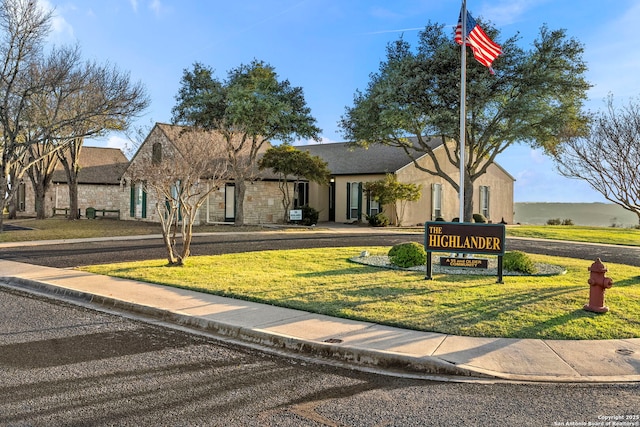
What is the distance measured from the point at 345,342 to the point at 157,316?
11.0 feet

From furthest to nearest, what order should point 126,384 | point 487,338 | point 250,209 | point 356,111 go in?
1. point 250,209
2. point 356,111
3. point 487,338
4. point 126,384

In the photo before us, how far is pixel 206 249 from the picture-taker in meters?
17.4

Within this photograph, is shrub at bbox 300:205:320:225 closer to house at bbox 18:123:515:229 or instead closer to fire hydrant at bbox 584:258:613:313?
house at bbox 18:123:515:229

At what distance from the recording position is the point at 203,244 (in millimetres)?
19109

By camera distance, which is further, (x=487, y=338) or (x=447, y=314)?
(x=447, y=314)

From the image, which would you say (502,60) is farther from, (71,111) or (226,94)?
(71,111)

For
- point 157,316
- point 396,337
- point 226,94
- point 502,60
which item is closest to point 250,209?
point 226,94

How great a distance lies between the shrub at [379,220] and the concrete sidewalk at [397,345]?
71.5 feet

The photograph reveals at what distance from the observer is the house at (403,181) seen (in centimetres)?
3241

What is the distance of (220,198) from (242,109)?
22.6 feet

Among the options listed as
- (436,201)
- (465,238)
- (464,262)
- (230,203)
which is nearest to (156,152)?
(230,203)

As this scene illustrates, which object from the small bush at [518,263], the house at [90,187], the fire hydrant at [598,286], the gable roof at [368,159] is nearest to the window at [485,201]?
the gable roof at [368,159]

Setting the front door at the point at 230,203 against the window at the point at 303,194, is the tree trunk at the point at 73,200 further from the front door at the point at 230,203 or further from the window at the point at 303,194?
the window at the point at 303,194

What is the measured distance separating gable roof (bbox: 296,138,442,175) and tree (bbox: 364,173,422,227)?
1.81 m
